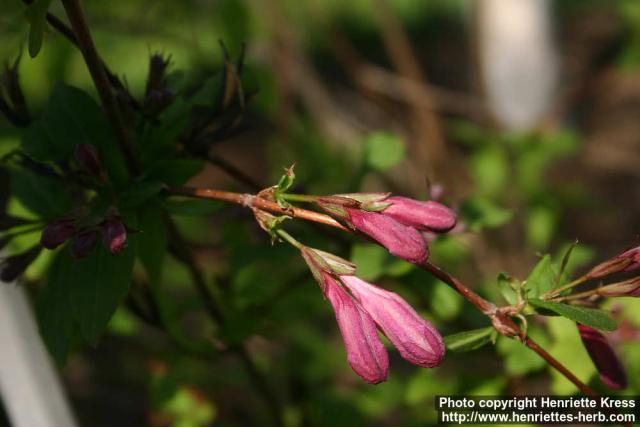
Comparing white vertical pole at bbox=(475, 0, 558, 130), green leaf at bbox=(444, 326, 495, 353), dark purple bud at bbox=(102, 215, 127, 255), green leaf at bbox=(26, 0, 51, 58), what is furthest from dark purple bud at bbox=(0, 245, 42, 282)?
white vertical pole at bbox=(475, 0, 558, 130)

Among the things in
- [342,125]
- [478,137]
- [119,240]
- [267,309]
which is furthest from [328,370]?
[342,125]

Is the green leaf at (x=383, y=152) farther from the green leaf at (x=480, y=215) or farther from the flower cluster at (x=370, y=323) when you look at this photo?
the flower cluster at (x=370, y=323)

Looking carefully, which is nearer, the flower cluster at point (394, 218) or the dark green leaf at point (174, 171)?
the flower cluster at point (394, 218)

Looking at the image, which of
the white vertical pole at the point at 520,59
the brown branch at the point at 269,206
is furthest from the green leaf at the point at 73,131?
the white vertical pole at the point at 520,59

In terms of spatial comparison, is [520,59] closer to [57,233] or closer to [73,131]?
[73,131]

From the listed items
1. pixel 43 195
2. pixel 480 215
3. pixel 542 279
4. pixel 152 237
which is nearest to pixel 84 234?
pixel 152 237

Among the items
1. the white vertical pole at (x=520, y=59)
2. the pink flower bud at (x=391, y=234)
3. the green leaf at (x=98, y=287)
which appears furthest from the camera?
the white vertical pole at (x=520, y=59)
